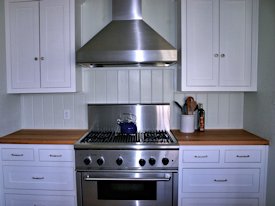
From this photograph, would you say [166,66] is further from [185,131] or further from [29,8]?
[29,8]

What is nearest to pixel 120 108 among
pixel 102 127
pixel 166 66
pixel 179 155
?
pixel 102 127

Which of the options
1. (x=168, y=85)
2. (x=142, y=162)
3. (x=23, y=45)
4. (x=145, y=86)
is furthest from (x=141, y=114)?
(x=23, y=45)

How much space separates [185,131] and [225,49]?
908 millimetres

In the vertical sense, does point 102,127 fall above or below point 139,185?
above

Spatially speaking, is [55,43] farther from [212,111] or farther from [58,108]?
[212,111]

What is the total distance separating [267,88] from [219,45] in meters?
0.59

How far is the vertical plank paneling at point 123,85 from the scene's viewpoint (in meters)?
2.41

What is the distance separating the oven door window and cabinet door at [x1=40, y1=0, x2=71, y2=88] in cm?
105

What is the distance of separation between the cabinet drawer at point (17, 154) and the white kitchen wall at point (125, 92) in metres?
0.53

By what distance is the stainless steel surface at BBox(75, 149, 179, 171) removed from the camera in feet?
6.09

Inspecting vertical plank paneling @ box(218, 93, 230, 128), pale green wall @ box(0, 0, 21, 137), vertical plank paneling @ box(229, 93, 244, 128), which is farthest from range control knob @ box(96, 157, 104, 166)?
vertical plank paneling @ box(229, 93, 244, 128)

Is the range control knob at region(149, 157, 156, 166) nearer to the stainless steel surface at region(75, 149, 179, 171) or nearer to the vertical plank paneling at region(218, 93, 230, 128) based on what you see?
the stainless steel surface at region(75, 149, 179, 171)

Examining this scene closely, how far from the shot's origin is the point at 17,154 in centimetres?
202

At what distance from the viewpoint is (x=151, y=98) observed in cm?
242
